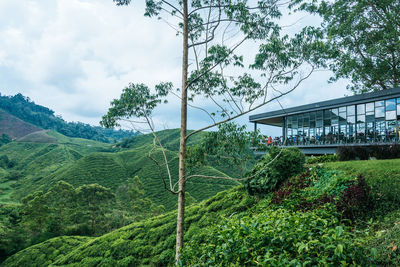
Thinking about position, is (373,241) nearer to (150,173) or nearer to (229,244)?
(229,244)

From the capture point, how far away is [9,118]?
114 meters

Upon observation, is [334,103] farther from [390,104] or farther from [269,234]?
[269,234]

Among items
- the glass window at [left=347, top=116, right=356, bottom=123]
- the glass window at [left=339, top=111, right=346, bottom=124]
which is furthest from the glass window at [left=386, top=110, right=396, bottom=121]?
the glass window at [left=339, top=111, right=346, bottom=124]

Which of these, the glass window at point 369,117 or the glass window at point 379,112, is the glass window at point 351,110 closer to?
the glass window at point 369,117

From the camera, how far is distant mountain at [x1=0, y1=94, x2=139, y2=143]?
109 meters

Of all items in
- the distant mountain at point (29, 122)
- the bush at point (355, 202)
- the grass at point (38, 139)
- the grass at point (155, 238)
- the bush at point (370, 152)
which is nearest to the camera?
the bush at point (355, 202)

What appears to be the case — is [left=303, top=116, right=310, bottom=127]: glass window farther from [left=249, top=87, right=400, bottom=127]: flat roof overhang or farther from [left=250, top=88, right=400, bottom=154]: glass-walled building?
[left=249, top=87, right=400, bottom=127]: flat roof overhang

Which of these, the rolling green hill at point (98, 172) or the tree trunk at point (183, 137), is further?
the rolling green hill at point (98, 172)

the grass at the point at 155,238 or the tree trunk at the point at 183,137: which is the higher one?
the tree trunk at the point at 183,137

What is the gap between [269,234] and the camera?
2.95 metres

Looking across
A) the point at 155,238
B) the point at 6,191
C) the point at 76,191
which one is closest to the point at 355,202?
the point at 155,238

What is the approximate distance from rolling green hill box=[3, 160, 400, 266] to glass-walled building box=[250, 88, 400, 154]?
8.17 meters

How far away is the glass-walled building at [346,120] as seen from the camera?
51.8ft

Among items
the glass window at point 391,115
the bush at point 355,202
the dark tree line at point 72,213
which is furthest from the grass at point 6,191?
the glass window at point 391,115
